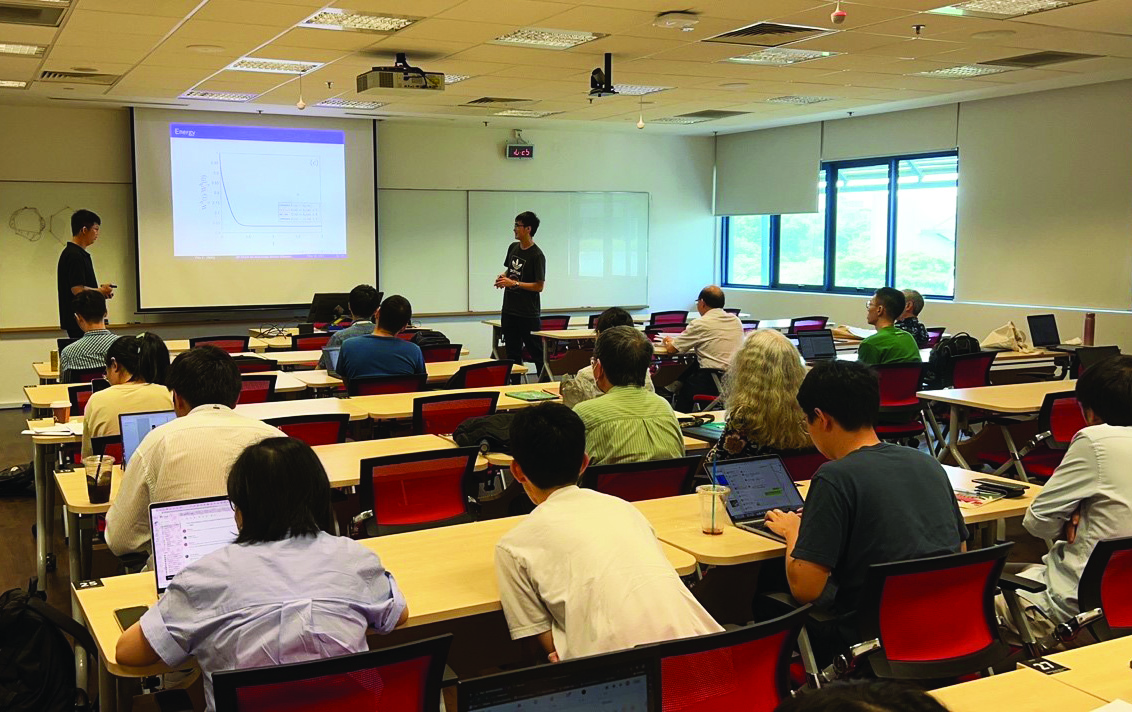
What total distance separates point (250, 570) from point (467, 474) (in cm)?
200

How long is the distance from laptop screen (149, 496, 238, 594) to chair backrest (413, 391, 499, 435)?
97.7 inches

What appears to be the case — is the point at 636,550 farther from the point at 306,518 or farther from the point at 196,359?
the point at 196,359

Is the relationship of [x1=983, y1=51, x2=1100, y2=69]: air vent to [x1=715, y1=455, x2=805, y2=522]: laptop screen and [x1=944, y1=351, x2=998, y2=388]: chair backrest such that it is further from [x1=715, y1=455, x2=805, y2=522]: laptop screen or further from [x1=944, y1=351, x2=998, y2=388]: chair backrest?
[x1=715, y1=455, x2=805, y2=522]: laptop screen

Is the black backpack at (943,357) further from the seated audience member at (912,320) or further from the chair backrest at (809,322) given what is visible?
the chair backrest at (809,322)

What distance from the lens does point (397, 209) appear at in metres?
12.7

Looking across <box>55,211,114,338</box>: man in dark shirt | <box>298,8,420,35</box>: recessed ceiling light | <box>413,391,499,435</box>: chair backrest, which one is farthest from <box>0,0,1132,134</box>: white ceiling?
<box>413,391,499,435</box>: chair backrest

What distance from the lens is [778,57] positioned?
8234 mm

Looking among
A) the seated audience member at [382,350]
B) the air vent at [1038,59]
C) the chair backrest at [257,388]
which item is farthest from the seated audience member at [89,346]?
the air vent at [1038,59]

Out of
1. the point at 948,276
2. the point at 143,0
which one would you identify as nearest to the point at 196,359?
the point at 143,0

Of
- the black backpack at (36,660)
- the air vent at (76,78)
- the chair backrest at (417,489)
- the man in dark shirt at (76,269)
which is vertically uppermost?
the air vent at (76,78)

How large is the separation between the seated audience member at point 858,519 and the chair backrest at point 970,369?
4408mm

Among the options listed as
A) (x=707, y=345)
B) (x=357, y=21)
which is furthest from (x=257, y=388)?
(x=707, y=345)

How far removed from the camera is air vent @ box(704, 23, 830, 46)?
7016 mm

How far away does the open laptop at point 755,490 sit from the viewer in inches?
132
